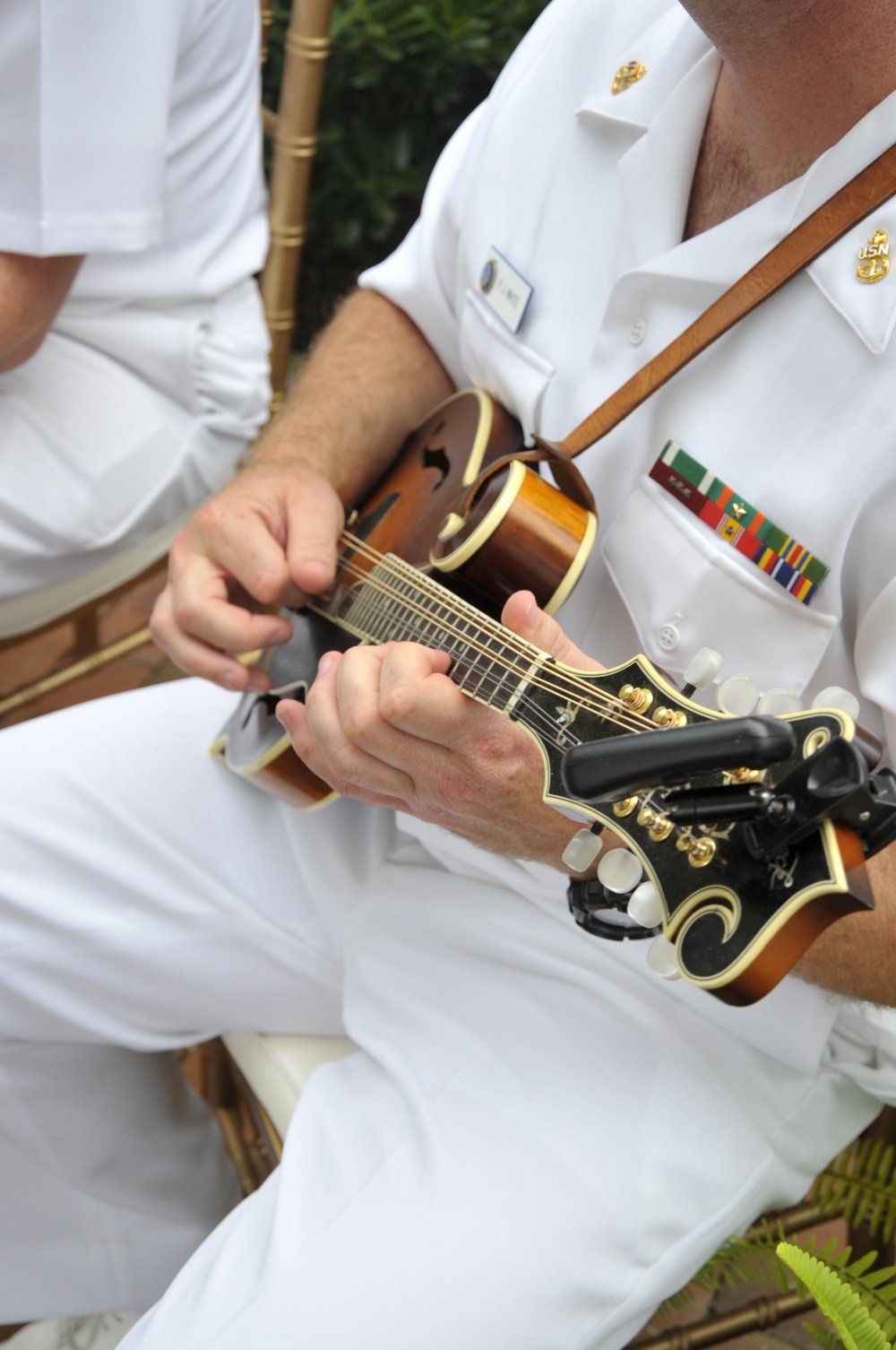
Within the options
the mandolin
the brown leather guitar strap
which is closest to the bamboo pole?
the mandolin

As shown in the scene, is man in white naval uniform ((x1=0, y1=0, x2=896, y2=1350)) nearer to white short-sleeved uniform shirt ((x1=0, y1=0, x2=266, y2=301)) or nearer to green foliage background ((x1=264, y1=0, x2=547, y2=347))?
white short-sleeved uniform shirt ((x1=0, y1=0, x2=266, y2=301))

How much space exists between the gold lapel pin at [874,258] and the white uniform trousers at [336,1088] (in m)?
0.54

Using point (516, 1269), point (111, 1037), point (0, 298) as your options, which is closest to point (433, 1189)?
point (516, 1269)

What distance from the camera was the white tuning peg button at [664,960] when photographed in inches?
25.8

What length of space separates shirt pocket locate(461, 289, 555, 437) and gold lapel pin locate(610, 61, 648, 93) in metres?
0.21

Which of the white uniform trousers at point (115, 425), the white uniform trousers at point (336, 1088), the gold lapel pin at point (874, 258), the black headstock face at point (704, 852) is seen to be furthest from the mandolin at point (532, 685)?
the white uniform trousers at point (115, 425)

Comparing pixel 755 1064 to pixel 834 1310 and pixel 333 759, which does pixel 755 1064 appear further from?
pixel 333 759

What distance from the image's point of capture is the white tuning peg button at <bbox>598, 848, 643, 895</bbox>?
2.21 feet

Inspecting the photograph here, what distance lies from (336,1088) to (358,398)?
2.26 feet

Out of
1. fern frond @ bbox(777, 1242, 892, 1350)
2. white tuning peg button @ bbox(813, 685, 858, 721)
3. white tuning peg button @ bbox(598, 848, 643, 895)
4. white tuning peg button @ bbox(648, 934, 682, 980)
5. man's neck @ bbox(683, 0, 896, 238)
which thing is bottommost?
fern frond @ bbox(777, 1242, 892, 1350)

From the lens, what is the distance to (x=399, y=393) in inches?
51.0

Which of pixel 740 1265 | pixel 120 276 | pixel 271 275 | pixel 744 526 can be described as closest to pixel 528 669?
pixel 744 526

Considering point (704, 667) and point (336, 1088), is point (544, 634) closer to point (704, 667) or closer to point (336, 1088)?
point (704, 667)

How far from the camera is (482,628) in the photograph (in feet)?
2.75
